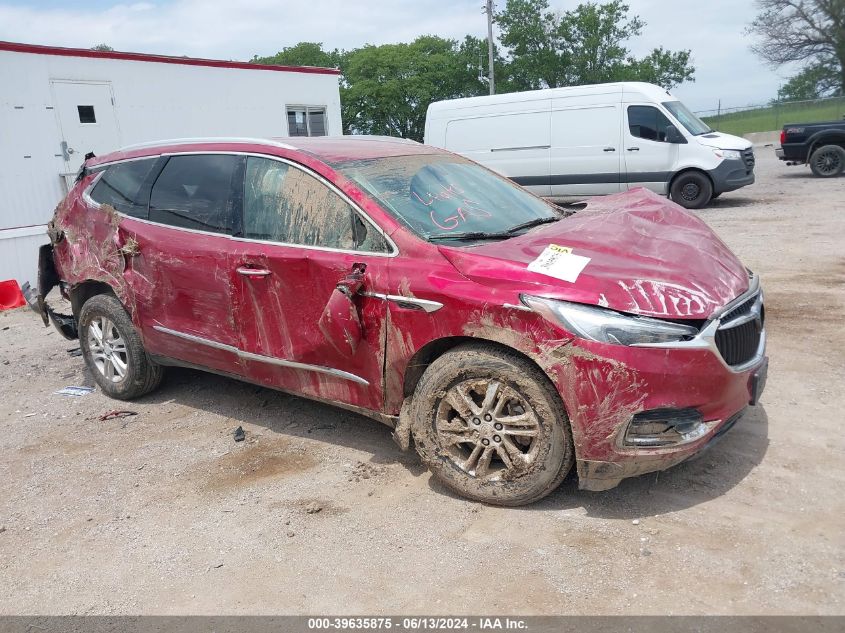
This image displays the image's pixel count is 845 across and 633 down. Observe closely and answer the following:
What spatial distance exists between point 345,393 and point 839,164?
53.9ft

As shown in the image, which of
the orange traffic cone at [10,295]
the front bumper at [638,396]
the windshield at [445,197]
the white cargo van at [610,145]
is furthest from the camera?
the white cargo van at [610,145]

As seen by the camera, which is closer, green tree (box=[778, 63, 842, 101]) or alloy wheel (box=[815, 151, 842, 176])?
alloy wheel (box=[815, 151, 842, 176])

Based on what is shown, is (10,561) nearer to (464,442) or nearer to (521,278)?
(464,442)

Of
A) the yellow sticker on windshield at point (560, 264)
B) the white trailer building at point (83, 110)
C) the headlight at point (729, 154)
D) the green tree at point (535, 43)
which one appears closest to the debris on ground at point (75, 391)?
the yellow sticker on windshield at point (560, 264)

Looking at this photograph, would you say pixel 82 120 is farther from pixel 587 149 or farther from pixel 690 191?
pixel 690 191

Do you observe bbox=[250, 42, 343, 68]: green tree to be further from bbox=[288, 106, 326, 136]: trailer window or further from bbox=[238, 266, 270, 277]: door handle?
bbox=[238, 266, 270, 277]: door handle

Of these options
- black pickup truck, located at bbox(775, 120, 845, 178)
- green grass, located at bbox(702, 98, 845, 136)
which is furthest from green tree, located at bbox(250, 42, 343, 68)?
black pickup truck, located at bbox(775, 120, 845, 178)

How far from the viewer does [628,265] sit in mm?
3254

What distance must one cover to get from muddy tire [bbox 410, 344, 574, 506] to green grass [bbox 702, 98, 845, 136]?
32476 mm

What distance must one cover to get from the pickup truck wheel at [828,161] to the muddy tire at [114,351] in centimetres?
1625

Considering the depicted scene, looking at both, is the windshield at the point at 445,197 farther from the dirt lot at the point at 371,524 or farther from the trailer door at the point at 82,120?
the trailer door at the point at 82,120

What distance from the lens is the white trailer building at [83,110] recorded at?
39.2 ft

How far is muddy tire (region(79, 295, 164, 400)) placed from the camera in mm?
5086

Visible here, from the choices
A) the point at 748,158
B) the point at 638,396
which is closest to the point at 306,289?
the point at 638,396
